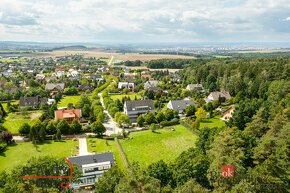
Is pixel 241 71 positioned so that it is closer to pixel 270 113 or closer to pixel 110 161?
pixel 270 113


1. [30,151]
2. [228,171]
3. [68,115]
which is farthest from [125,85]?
[228,171]

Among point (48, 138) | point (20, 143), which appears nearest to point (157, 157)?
point (48, 138)

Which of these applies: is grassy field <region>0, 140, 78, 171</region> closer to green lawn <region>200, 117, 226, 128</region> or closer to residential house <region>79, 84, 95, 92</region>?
green lawn <region>200, 117, 226, 128</region>

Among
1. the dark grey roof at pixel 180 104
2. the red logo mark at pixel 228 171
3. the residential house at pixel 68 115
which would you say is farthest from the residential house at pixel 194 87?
the red logo mark at pixel 228 171

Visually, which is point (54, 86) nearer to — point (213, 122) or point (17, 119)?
point (17, 119)

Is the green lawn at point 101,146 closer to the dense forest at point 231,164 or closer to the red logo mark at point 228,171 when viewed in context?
the dense forest at point 231,164

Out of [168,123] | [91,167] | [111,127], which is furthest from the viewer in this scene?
[168,123]
